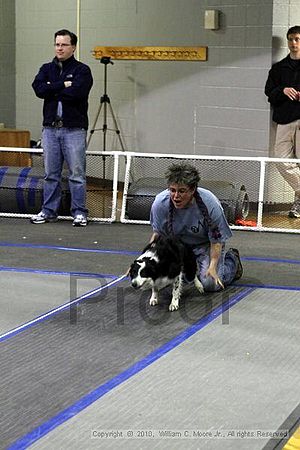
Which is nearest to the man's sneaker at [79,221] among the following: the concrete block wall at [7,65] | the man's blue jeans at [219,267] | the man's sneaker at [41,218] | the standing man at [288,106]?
the man's sneaker at [41,218]

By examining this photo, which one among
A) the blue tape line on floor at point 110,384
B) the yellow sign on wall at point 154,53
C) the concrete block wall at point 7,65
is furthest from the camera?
the concrete block wall at point 7,65

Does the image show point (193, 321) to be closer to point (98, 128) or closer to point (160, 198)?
point (160, 198)

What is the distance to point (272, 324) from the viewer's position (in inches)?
192

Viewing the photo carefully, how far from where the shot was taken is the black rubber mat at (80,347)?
372cm

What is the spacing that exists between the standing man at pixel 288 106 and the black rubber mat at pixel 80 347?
2667mm

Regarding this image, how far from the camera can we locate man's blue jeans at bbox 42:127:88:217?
7.74 m

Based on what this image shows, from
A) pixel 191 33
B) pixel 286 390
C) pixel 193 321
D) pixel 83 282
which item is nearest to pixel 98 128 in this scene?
pixel 191 33

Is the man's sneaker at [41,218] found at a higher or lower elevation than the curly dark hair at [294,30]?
lower

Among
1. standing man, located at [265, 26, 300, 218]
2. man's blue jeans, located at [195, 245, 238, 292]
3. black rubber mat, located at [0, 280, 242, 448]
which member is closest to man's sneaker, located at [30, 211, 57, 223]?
standing man, located at [265, 26, 300, 218]

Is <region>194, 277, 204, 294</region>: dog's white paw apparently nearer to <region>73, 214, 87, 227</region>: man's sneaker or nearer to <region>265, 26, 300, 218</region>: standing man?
<region>73, 214, 87, 227</region>: man's sneaker

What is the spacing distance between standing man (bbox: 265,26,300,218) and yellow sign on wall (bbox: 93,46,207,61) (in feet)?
3.86

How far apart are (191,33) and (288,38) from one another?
1510 millimetres

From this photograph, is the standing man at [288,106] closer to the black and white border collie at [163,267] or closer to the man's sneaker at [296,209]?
the man's sneaker at [296,209]

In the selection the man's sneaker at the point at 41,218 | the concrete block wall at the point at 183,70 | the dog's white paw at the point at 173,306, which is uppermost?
the concrete block wall at the point at 183,70
